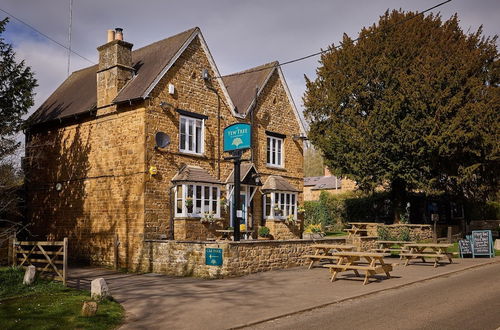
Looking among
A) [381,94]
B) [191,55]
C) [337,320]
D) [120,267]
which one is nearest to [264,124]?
[191,55]

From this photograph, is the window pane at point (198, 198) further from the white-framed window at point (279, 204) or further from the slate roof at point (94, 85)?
the white-framed window at point (279, 204)

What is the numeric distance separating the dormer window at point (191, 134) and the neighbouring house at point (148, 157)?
0.15ft

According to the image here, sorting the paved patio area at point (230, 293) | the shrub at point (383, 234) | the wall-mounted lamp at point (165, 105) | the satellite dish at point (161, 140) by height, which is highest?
the wall-mounted lamp at point (165, 105)

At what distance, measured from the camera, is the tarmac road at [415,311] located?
28.5ft

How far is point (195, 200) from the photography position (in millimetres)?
19328

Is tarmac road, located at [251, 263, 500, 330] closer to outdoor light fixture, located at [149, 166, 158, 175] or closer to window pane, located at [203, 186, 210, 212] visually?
window pane, located at [203, 186, 210, 212]

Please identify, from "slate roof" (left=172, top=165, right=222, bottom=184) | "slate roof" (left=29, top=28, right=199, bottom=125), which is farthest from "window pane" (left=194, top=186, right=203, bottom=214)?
"slate roof" (left=29, top=28, right=199, bottom=125)

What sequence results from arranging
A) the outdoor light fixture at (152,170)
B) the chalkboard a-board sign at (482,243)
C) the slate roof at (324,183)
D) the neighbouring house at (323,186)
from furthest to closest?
1. the slate roof at (324,183)
2. the neighbouring house at (323,186)
3. the chalkboard a-board sign at (482,243)
4. the outdoor light fixture at (152,170)

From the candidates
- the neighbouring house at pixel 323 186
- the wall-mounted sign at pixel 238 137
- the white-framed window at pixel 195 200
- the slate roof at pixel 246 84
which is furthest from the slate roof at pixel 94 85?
the neighbouring house at pixel 323 186

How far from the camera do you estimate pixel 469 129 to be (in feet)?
82.9

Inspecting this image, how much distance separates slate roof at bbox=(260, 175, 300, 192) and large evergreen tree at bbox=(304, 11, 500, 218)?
18.5ft

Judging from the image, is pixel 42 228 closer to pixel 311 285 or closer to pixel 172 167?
pixel 172 167

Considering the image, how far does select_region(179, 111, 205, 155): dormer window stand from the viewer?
66.7 ft

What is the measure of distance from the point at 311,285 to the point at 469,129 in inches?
643
